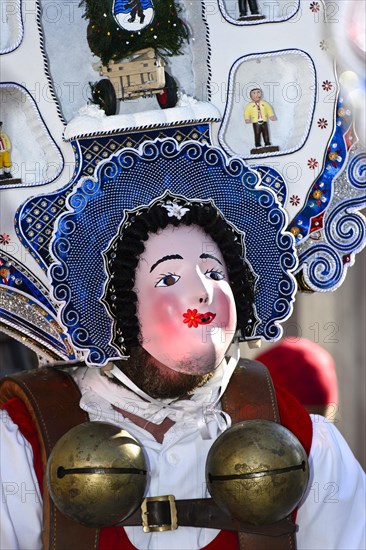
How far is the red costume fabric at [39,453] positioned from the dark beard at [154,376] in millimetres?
192

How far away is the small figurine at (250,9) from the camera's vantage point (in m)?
1.80

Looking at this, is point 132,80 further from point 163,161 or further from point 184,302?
point 184,302

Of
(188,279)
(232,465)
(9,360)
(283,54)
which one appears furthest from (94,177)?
(9,360)

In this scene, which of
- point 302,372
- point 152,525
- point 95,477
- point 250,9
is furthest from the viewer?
point 302,372

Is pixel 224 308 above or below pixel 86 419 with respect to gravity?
above

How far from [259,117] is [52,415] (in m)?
0.66

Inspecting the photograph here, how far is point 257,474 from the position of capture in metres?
1.62

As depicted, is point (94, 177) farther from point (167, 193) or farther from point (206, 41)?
point (206, 41)

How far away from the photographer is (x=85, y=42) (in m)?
1.78

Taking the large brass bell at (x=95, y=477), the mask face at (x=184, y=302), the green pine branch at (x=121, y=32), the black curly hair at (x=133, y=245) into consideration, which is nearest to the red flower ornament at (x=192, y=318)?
the mask face at (x=184, y=302)

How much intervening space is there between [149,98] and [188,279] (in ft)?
1.18

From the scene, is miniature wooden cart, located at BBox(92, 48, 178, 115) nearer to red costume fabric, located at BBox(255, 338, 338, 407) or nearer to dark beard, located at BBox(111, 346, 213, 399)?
dark beard, located at BBox(111, 346, 213, 399)

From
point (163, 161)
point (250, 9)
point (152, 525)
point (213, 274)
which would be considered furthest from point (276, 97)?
point (152, 525)

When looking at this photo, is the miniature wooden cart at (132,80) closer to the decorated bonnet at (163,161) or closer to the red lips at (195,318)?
the decorated bonnet at (163,161)
